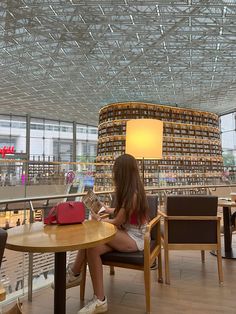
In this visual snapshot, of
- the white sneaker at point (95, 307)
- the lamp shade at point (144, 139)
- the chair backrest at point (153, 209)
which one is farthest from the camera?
the lamp shade at point (144, 139)

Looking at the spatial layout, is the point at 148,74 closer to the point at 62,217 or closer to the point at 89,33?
the point at 89,33

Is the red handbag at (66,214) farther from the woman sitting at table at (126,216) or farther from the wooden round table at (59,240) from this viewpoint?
the woman sitting at table at (126,216)

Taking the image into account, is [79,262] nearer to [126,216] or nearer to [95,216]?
[95,216]

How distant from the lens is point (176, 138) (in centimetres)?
1342

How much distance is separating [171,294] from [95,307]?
30.3 inches

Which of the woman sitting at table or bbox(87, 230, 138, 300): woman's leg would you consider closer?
bbox(87, 230, 138, 300): woman's leg

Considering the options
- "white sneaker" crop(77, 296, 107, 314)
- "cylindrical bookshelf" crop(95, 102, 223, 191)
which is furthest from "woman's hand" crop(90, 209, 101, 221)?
"cylindrical bookshelf" crop(95, 102, 223, 191)

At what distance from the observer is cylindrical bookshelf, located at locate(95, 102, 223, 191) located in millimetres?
12617

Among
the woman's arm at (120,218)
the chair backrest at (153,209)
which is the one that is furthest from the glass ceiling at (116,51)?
the woman's arm at (120,218)

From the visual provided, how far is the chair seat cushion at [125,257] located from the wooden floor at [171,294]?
0.37m

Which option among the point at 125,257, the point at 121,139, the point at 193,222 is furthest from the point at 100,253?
the point at 121,139

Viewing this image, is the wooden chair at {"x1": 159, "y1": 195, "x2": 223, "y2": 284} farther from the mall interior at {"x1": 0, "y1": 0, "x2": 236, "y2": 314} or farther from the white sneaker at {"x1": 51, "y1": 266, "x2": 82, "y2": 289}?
the white sneaker at {"x1": 51, "y1": 266, "x2": 82, "y2": 289}

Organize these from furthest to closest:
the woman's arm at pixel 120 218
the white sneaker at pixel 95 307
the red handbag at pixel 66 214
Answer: the woman's arm at pixel 120 218 → the red handbag at pixel 66 214 → the white sneaker at pixel 95 307

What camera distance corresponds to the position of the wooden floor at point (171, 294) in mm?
1999
